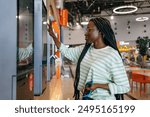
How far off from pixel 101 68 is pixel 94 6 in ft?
58.5

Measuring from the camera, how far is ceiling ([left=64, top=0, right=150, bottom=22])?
16.9 m

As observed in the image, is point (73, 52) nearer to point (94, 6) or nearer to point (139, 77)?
point (139, 77)

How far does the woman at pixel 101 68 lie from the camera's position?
1.46 m

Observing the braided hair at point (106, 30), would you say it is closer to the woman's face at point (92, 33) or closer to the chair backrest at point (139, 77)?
the woman's face at point (92, 33)

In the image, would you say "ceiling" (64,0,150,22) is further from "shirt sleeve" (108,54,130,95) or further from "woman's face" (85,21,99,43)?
"shirt sleeve" (108,54,130,95)

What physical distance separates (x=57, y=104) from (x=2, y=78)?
1457mm

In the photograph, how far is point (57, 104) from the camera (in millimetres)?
1191

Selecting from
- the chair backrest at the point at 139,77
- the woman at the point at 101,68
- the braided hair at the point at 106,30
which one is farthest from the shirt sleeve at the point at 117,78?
the chair backrest at the point at 139,77

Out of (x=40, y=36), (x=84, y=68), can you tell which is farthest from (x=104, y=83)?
(x=40, y=36)

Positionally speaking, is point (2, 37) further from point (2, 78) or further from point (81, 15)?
point (81, 15)

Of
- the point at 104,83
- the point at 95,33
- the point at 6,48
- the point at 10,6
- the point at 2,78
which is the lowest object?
the point at 2,78

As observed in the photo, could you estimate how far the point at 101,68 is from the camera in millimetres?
1477

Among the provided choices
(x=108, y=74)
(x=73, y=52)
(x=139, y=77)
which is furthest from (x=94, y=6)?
(x=108, y=74)

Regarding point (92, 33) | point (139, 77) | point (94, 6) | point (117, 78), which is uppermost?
point (94, 6)
